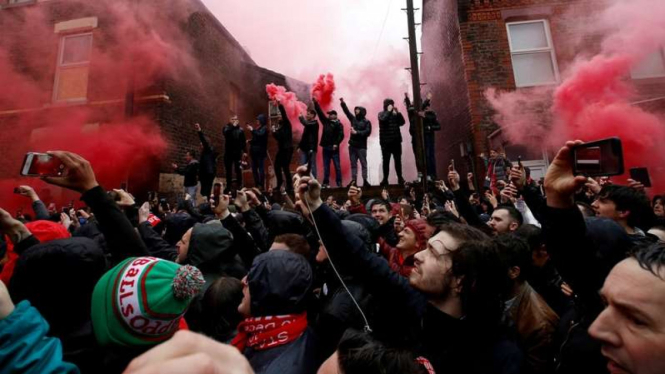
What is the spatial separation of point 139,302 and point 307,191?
2.86 feet

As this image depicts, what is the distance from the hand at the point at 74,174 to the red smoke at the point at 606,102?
29.6ft

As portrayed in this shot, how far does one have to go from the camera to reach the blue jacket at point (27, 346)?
3.61ft

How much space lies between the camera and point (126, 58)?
34.4ft

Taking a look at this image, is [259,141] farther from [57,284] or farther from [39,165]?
[57,284]

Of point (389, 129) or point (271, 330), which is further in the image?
point (389, 129)

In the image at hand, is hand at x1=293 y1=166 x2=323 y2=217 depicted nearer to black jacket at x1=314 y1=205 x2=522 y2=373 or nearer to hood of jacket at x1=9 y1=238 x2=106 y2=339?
black jacket at x1=314 y1=205 x2=522 y2=373

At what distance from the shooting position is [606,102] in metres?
8.64

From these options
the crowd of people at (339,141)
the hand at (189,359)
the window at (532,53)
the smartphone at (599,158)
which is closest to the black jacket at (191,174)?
the crowd of people at (339,141)

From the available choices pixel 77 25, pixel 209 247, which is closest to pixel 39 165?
pixel 209 247

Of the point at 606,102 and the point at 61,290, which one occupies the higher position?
the point at 606,102

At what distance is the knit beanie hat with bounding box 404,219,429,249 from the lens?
274 cm

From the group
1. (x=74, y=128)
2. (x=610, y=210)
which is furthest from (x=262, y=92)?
(x=610, y=210)

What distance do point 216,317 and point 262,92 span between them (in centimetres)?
1516

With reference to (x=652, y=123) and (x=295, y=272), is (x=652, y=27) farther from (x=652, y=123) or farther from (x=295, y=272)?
(x=295, y=272)
